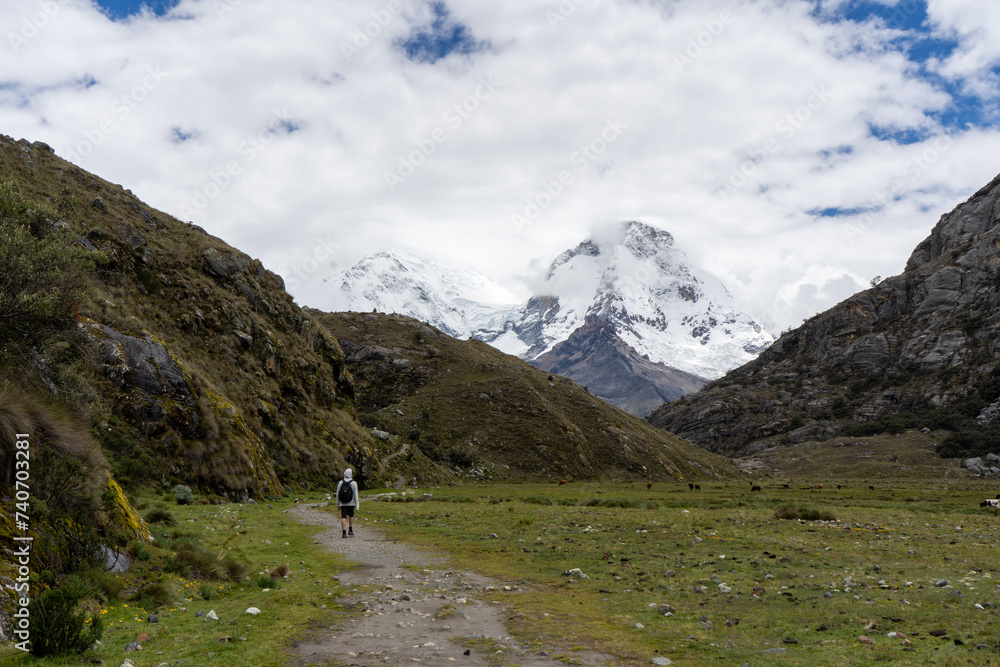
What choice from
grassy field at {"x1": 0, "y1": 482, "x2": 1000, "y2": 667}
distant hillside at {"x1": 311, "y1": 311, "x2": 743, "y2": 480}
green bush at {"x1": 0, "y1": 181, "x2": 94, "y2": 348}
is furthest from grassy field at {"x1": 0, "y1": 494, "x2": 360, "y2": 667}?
distant hillside at {"x1": 311, "y1": 311, "x2": 743, "y2": 480}

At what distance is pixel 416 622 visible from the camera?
12.1 meters

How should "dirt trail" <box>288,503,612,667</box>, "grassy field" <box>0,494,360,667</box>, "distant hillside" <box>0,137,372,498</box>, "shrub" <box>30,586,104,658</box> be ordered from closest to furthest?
"shrub" <box>30,586,104,658</box>, "grassy field" <box>0,494,360,667</box>, "dirt trail" <box>288,503,612,667</box>, "distant hillside" <box>0,137,372,498</box>

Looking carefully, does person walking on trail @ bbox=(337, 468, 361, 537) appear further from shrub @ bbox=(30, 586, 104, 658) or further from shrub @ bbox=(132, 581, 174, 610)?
shrub @ bbox=(30, 586, 104, 658)

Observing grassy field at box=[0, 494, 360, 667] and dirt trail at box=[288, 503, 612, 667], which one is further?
dirt trail at box=[288, 503, 612, 667]

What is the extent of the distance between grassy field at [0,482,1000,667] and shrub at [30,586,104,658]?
285 millimetres

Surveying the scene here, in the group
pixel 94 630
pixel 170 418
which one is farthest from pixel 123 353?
pixel 94 630

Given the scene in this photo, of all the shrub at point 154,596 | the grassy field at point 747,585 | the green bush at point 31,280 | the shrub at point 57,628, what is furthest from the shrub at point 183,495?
the shrub at point 57,628

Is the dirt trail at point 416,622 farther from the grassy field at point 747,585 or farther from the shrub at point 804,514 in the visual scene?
the shrub at point 804,514

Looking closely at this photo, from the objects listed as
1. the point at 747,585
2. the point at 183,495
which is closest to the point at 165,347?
the point at 183,495

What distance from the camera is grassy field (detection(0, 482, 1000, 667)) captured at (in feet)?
32.8

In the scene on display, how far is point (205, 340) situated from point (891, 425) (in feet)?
516

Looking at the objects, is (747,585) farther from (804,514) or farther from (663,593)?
(804,514)

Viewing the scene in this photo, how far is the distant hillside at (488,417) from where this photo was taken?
9100 centimetres

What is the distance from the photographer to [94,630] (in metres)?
9.22
